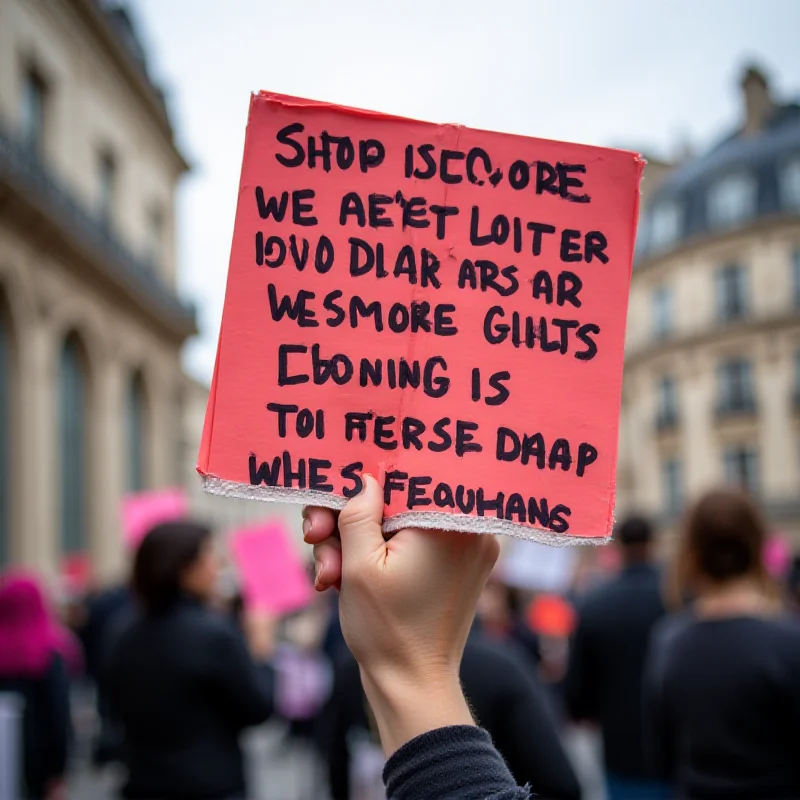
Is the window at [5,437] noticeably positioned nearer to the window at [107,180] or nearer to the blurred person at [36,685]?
the window at [107,180]

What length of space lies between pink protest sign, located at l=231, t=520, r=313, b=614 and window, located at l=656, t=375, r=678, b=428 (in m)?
31.4

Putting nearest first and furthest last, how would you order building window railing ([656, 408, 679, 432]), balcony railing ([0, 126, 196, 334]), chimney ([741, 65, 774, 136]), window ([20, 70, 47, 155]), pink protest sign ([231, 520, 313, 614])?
pink protest sign ([231, 520, 313, 614]), balcony railing ([0, 126, 196, 334]), window ([20, 70, 47, 155]), building window railing ([656, 408, 679, 432]), chimney ([741, 65, 774, 136])

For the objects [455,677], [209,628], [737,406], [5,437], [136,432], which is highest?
[737,406]

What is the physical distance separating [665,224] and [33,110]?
25.8 meters

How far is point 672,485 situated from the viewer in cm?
3656

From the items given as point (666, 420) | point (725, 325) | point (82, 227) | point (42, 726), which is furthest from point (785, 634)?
point (666, 420)

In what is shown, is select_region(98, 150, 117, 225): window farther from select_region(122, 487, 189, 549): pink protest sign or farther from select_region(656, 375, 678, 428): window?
select_region(656, 375, 678, 428): window

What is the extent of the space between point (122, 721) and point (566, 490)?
8.79ft

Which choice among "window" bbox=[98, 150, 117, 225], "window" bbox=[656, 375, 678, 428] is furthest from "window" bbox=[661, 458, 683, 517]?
"window" bbox=[98, 150, 117, 225]

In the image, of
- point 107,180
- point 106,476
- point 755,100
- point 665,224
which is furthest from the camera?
point 665,224

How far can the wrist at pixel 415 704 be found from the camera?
1196 millimetres

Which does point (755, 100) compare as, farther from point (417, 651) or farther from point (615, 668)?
point (417, 651)

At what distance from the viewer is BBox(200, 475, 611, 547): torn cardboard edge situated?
130cm

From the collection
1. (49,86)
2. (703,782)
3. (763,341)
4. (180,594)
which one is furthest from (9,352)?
(763,341)
